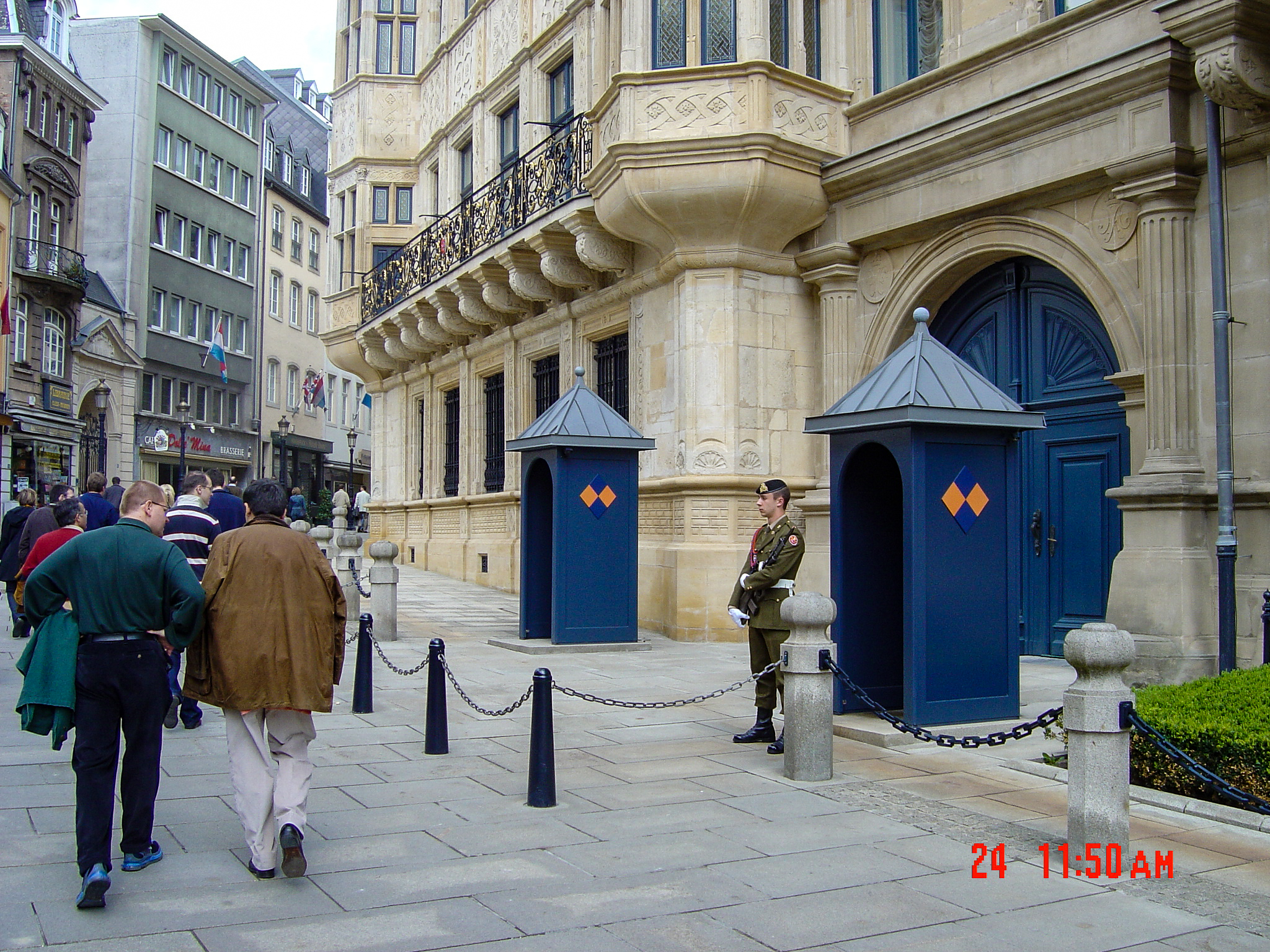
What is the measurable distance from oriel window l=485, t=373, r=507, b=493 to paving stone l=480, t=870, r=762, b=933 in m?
16.5

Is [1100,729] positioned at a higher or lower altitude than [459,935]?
higher

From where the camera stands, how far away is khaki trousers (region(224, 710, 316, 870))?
4969 mm

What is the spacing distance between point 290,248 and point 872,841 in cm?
5311

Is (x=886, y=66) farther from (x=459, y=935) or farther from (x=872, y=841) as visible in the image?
(x=459, y=935)

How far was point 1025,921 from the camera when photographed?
441 centimetres

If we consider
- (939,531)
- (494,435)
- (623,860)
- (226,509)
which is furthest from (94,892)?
(494,435)

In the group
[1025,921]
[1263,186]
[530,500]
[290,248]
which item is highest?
[290,248]

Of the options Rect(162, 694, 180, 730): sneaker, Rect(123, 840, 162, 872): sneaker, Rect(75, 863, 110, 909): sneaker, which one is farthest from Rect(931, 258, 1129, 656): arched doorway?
Rect(75, 863, 110, 909): sneaker

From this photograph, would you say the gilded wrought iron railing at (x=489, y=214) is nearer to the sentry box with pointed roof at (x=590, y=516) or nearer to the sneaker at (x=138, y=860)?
the sentry box with pointed roof at (x=590, y=516)

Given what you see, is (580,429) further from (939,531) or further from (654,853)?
(654,853)

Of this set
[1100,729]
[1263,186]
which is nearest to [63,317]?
[1263,186]

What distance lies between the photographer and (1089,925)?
14.3 feet

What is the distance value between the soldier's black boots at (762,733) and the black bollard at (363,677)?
3.01 meters
